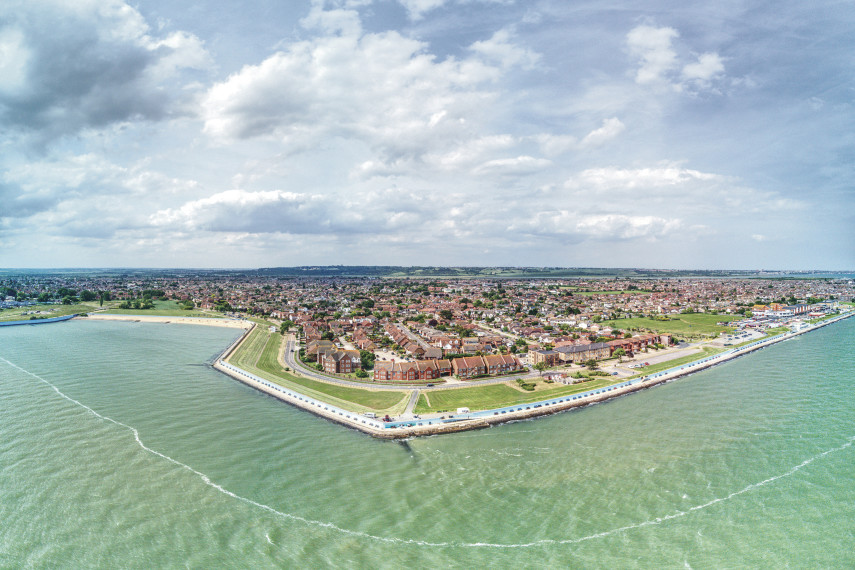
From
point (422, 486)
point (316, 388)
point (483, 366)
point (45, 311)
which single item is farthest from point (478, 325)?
point (45, 311)

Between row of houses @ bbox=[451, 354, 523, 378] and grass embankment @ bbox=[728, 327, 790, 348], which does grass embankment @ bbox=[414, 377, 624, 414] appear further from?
grass embankment @ bbox=[728, 327, 790, 348]

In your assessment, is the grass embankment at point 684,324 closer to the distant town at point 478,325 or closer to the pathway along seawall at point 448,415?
the distant town at point 478,325

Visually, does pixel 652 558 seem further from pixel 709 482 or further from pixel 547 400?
pixel 547 400

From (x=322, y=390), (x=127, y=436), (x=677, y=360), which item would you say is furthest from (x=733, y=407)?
(x=127, y=436)

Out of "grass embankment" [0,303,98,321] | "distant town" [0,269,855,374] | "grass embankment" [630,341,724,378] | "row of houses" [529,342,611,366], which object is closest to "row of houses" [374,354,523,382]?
"distant town" [0,269,855,374]

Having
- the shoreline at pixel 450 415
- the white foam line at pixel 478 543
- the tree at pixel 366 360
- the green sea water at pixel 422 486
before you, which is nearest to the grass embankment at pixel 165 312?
the shoreline at pixel 450 415

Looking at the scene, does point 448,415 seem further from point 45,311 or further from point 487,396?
point 45,311

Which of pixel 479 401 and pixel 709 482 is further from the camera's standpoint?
pixel 479 401
